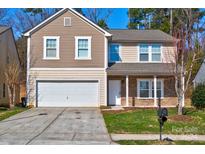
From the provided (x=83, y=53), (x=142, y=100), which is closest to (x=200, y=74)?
(x=142, y=100)

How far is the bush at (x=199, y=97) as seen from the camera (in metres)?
23.6

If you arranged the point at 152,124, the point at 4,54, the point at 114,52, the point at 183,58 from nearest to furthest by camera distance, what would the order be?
1. the point at 152,124
2. the point at 183,58
3. the point at 114,52
4. the point at 4,54

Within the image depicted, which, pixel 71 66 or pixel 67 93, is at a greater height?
pixel 71 66

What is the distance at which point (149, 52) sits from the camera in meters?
27.3

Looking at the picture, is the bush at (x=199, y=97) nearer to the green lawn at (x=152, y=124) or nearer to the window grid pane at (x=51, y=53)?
the green lawn at (x=152, y=124)

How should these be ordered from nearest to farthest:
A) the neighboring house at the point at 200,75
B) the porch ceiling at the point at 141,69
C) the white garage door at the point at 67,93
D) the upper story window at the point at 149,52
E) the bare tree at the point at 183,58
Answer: the bare tree at the point at 183,58, the porch ceiling at the point at 141,69, the white garage door at the point at 67,93, the upper story window at the point at 149,52, the neighboring house at the point at 200,75

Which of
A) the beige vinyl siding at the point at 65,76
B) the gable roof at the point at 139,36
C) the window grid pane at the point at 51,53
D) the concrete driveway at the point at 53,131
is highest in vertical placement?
the gable roof at the point at 139,36

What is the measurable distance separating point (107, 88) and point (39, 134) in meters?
13.9

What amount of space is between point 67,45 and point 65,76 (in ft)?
7.42

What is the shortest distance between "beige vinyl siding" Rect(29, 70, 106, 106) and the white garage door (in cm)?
38

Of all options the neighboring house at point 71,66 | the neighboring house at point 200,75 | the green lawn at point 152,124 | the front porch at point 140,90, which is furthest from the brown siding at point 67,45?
the neighboring house at point 200,75

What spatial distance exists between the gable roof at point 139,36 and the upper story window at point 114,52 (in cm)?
56

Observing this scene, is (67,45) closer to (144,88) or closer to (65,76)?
(65,76)
